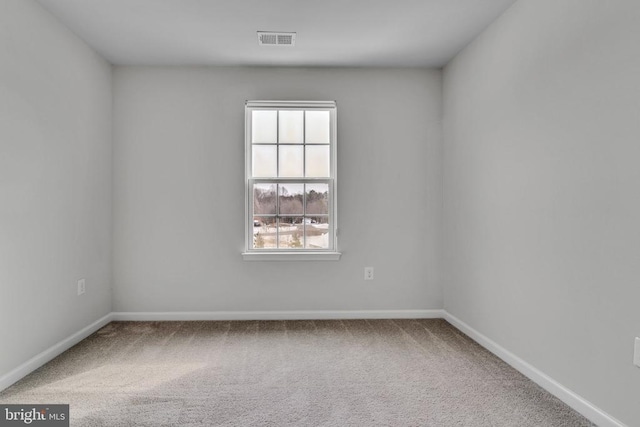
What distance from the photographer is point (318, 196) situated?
402 centimetres

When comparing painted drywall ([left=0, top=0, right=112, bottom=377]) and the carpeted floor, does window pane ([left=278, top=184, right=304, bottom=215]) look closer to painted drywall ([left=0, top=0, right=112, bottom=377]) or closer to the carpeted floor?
the carpeted floor

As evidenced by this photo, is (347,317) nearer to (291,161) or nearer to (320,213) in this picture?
(320,213)

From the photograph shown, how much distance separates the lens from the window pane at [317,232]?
402 cm

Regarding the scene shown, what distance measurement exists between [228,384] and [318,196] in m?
2.04

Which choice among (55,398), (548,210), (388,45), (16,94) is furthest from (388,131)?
(55,398)

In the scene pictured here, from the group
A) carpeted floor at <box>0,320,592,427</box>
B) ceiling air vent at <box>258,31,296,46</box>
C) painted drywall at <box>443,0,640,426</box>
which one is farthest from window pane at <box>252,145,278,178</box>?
painted drywall at <box>443,0,640,426</box>

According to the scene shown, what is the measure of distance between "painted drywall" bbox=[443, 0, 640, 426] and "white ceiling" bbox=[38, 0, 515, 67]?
42 centimetres

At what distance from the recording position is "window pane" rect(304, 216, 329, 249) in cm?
402

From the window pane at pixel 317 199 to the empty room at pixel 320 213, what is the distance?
23mm

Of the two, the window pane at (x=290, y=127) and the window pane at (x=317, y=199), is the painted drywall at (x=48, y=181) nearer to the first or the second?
the window pane at (x=290, y=127)

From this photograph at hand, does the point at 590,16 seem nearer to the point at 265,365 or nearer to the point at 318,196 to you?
the point at 318,196

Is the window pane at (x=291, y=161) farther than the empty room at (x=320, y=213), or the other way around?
the window pane at (x=291, y=161)

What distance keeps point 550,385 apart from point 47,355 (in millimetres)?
3380
